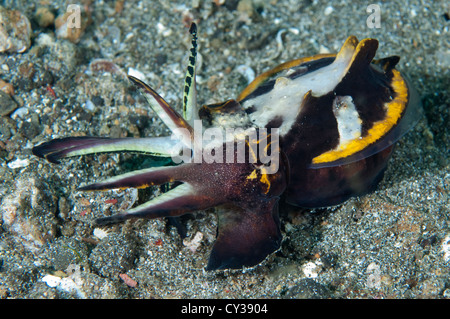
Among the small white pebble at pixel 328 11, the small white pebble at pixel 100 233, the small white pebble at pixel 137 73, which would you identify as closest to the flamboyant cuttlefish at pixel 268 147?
the small white pebble at pixel 100 233

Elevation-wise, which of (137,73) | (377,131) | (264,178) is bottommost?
(137,73)

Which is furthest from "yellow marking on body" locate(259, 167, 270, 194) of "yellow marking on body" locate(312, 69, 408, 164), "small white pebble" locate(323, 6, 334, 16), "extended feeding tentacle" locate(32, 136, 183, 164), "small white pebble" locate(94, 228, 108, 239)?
"small white pebble" locate(323, 6, 334, 16)

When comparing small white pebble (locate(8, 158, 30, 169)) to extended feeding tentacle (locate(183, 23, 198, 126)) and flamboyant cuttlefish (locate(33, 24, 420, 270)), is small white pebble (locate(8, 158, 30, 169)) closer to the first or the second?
flamboyant cuttlefish (locate(33, 24, 420, 270))

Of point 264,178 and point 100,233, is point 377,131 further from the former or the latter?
point 100,233

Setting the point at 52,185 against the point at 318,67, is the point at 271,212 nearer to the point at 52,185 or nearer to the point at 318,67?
the point at 318,67

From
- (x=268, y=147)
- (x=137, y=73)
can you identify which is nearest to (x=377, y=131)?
(x=268, y=147)

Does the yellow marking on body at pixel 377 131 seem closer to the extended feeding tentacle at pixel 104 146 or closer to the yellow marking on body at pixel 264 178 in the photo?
the yellow marking on body at pixel 264 178
